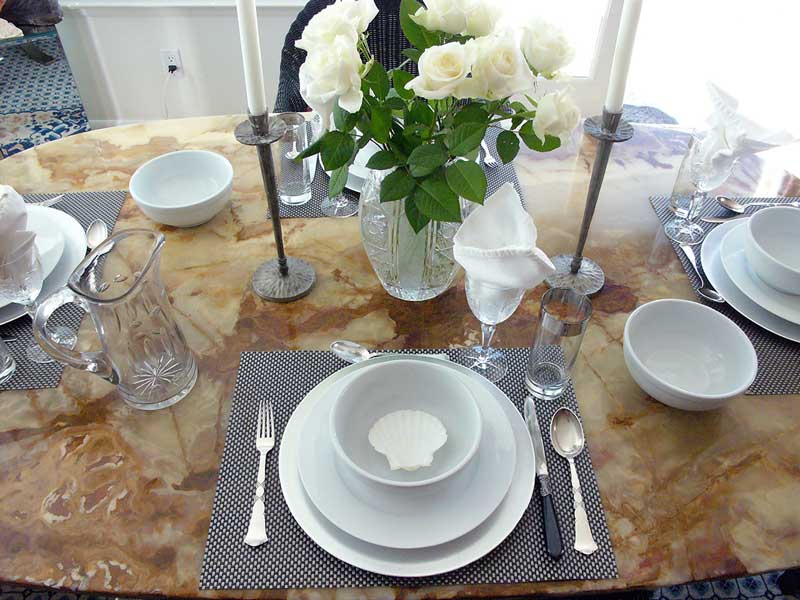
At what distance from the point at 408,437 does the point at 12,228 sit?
0.57 m

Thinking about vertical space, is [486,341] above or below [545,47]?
below

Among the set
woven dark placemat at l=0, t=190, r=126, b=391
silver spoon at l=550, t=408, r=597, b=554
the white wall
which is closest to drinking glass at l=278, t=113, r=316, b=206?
woven dark placemat at l=0, t=190, r=126, b=391

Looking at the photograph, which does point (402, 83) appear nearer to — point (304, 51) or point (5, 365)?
point (5, 365)

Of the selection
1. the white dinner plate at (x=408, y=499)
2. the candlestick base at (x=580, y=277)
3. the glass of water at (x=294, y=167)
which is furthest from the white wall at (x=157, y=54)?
the white dinner plate at (x=408, y=499)

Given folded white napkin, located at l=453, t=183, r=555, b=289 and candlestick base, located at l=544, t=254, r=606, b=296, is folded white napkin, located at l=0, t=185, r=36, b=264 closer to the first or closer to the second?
folded white napkin, located at l=453, t=183, r=555, b=289

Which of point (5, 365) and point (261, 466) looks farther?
point (5, 365)

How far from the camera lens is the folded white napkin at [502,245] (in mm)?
630

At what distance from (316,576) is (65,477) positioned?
0.33 m

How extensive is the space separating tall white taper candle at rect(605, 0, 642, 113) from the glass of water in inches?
22.5

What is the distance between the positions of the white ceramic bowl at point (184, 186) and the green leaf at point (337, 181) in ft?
1.14

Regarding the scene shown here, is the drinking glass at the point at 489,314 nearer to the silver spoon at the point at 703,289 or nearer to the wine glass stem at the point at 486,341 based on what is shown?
the wine glass stem at the point at 486,341

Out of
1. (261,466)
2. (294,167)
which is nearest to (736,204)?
(294,167)

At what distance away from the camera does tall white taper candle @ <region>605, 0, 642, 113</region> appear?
730 mm

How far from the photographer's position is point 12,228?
758 millimetres
